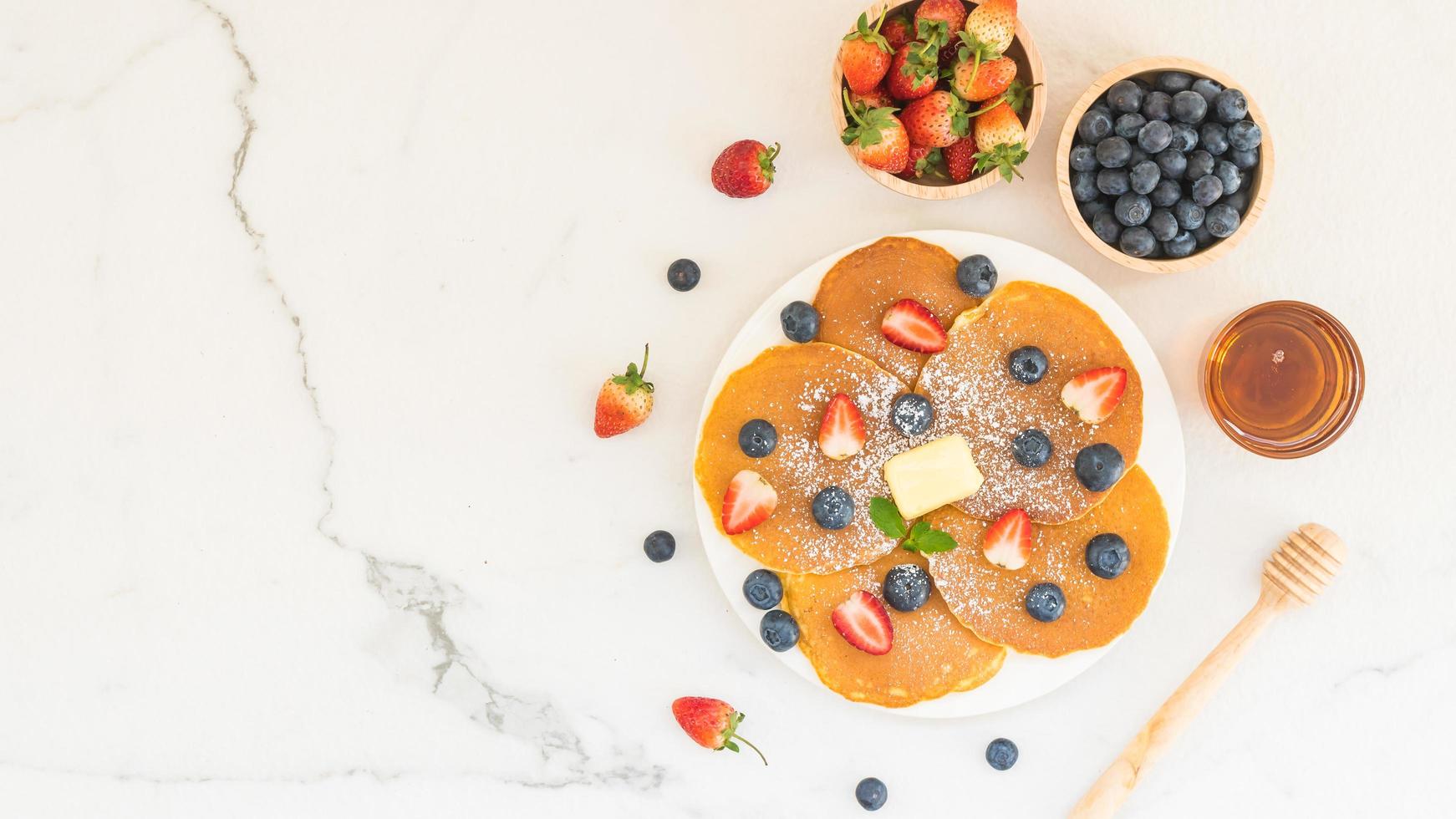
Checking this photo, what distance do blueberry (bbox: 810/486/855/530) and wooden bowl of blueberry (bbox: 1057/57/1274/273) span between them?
622 millimetres

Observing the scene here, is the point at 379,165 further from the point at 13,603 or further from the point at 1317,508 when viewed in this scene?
the point at 1317,508

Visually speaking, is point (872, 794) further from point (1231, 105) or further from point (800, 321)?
point (1231, 105)

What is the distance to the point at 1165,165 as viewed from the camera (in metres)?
1.56

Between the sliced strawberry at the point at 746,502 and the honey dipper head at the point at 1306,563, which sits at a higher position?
the honey dipper head at the point at 1306,563

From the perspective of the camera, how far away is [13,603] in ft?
6.22

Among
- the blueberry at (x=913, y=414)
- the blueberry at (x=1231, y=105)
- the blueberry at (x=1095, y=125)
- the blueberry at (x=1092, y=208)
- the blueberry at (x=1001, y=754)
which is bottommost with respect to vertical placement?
the blueberry at (x=1001, y=754)

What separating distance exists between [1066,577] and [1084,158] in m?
0.75

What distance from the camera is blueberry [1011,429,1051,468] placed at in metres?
1.65

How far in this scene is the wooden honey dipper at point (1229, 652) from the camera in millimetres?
1747

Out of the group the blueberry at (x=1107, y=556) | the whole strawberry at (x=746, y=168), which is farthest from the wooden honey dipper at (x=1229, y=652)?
the whole strawberry at (x=746, y=168)

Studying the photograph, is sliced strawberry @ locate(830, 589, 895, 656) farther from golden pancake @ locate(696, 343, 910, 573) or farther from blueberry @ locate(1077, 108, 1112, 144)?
blueberry @ locate(1077, 108, 1112, 144)

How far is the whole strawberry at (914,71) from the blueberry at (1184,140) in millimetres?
408

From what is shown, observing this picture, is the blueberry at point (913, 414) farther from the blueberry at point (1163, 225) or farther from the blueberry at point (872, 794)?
the blueberry at point (872, 794)

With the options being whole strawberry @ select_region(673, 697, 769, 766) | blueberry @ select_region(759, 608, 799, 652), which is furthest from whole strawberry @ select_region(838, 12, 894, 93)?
whole strawberry @ select_region(673, 697, 769, 766)
